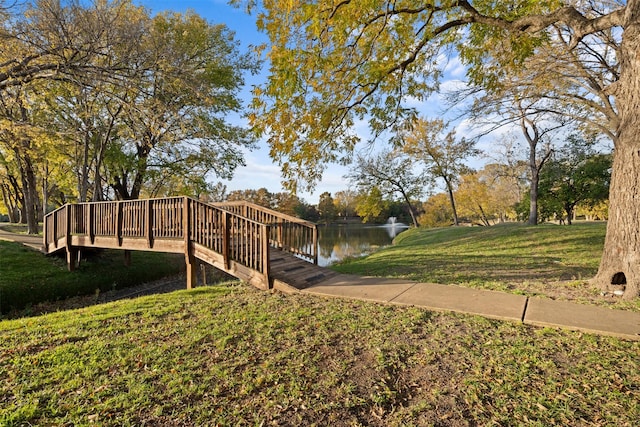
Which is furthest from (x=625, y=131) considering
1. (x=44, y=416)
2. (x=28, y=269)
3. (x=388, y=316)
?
(x=28, y=269)

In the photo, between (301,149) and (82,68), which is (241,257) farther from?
(82,68)

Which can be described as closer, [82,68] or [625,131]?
[625,131]

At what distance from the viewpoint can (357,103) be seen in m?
6.00

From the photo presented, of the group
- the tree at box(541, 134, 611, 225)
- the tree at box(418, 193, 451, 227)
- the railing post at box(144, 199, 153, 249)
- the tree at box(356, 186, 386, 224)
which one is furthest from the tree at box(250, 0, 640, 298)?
the tree at box(418, 193, 451, 227)

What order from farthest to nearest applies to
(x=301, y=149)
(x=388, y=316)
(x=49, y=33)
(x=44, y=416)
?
(x=49, y=33) < (x=301, y=149) < (x=388, y=316) < (x=44, y=416)

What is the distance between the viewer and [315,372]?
2865 millimetres

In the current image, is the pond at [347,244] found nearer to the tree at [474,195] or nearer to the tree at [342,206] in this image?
the tree at [474,195]

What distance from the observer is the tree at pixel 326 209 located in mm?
66188

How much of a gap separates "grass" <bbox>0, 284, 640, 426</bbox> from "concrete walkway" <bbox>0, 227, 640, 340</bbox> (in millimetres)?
252

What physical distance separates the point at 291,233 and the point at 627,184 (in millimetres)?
6537

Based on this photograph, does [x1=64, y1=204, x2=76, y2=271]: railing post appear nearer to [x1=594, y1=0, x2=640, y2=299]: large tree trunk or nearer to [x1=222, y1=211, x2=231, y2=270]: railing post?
[x1=222, y1=211, x2=231, y2=270]: railing post

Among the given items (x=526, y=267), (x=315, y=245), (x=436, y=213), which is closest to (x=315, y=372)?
(x=315, y=245)

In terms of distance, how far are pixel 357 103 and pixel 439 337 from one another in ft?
14.3

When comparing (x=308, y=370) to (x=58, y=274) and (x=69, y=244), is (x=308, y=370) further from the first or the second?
(x=69, y=244)
